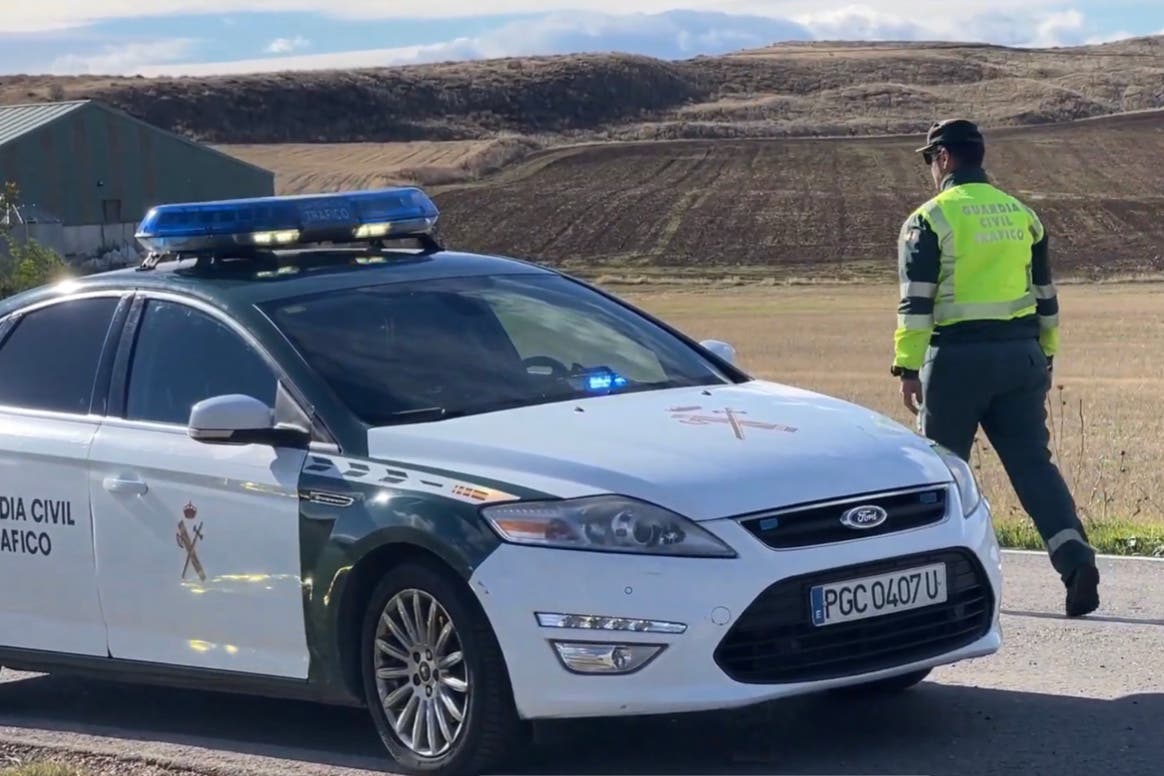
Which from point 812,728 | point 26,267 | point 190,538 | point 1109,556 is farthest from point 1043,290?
point 26,267

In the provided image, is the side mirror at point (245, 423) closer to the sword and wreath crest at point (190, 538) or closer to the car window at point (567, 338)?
the sword and wreath crest at point (190, 538)

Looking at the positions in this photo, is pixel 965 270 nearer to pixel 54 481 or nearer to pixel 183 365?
pixel 183 365

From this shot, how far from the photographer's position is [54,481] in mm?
6277

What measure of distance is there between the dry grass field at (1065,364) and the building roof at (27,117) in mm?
20033

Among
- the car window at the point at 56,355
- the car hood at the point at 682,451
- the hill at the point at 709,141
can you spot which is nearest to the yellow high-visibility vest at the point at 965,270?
the car hood at the point at 682,451

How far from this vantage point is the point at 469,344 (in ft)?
20.1

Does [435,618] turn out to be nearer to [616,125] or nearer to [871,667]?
[871,667]

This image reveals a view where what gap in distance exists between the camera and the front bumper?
4.93 m

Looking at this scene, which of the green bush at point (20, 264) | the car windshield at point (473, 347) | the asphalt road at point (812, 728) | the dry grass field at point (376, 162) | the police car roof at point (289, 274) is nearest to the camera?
the asphalt road at point (812, 728)

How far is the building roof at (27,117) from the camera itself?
60.1m

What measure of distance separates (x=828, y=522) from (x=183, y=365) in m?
2.22

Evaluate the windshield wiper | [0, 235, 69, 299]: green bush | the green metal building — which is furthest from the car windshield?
the green metal building

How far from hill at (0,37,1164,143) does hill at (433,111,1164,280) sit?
54.2ft

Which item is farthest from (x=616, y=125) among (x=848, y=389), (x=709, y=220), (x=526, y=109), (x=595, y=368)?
(x=595, y=368)
